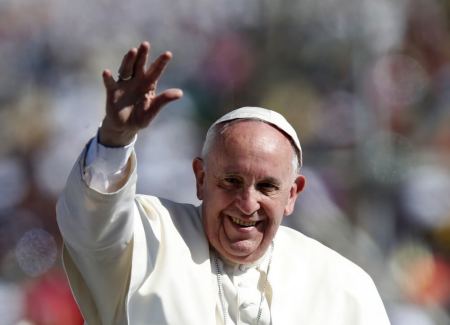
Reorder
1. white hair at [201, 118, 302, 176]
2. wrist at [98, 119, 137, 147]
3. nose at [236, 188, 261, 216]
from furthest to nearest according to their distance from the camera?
white hair at [201, 118, 302, 176]
nose at [236, 188, 261, 216]
wrist at [98, 119, 137, 147]

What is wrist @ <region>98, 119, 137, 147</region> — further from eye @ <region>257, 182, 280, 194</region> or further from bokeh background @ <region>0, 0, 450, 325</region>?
bokeh background @ <region>0, 0, 450, 325</region>

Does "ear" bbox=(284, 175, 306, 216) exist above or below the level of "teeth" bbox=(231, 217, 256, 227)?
above

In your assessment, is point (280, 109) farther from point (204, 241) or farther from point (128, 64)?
point (128, 64)

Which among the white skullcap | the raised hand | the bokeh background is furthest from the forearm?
the bokeh background

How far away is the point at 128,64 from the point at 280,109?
3.41 metres

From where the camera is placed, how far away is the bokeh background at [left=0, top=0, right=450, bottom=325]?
19.4 feet

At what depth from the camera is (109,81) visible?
283 centimetres

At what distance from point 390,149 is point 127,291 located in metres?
3.40

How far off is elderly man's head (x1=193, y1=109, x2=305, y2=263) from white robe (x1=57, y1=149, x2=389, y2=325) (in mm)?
130

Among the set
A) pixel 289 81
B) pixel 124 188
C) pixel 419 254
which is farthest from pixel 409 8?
pixel 124 188

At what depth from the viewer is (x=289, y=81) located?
6.31m

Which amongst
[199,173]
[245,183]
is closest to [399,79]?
[199,173]

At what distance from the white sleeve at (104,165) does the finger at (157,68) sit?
0.22m

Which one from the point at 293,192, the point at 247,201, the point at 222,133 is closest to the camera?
the point at 247,201
